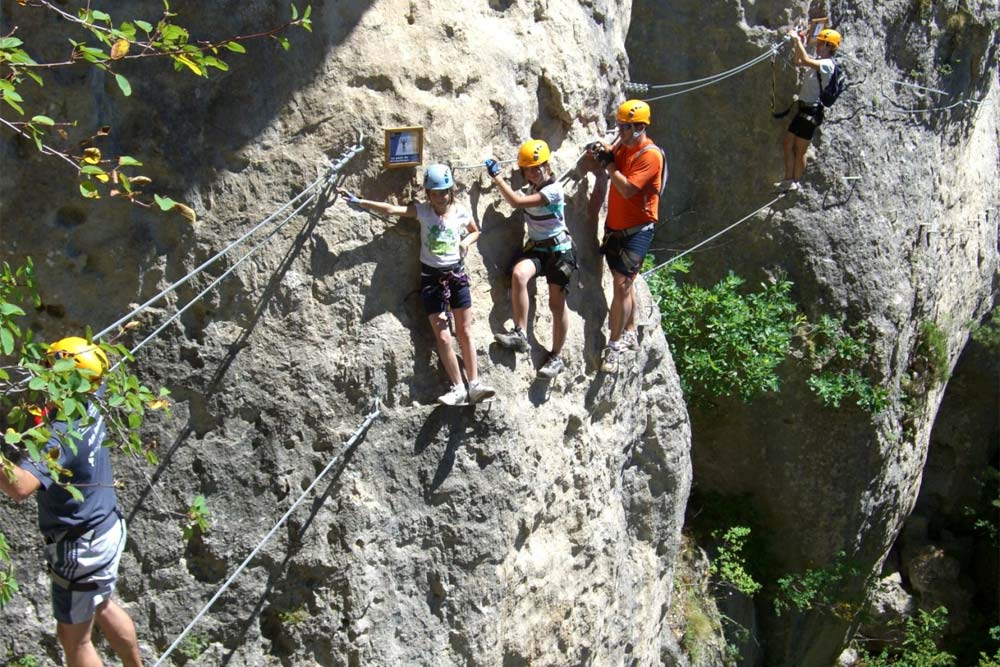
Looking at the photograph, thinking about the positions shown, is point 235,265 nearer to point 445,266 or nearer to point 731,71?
point 445,266

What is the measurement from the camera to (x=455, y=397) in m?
5.43

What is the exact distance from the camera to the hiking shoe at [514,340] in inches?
226

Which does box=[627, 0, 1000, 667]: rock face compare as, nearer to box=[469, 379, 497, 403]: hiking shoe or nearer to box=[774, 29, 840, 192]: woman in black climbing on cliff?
box=[774, 29, 840, 192]: woman in black climbing on cliff

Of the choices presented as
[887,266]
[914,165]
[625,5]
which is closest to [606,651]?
[625,5]

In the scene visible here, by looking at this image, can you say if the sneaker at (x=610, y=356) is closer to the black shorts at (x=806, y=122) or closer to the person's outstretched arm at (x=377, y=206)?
the person's outstretched arm at (x=377, y=206)

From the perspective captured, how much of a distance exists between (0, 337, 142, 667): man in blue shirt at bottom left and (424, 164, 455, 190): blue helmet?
1869 millimetres

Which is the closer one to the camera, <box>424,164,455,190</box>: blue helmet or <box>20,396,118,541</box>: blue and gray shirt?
<box>20,396,118,541</box>: blue and gray shirt

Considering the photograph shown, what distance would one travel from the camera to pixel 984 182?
40.8 ft

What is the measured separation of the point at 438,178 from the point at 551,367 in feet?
4.52

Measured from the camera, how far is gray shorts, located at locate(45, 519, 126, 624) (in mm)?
4371

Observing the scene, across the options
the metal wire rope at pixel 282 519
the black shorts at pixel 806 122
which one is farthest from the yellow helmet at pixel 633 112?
the black shorts at pixel 806 122

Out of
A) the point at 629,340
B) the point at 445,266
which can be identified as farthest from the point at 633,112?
the point at 445,266

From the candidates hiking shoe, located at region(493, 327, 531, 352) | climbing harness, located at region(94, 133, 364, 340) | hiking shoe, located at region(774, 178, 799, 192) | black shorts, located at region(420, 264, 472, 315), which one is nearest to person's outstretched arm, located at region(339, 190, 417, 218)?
climbing harness, located at region(94, 133, 364, 340)

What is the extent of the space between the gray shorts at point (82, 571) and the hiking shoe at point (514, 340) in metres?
2.15
